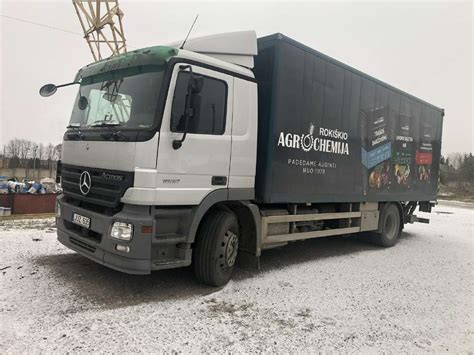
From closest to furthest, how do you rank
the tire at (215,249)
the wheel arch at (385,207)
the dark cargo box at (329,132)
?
the tire at (215,249), the dark cargo box at (329,132), the wheel arch at (385,207)

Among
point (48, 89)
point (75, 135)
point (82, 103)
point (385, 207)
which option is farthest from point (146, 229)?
point (385, 207)

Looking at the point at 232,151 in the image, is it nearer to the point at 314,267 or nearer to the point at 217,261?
the point at 217,261

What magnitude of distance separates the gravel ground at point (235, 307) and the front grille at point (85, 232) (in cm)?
60

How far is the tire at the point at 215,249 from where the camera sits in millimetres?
4742

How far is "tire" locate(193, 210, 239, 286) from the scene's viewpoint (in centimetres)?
474

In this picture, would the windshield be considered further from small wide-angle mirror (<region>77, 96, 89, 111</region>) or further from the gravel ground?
the gravel ground

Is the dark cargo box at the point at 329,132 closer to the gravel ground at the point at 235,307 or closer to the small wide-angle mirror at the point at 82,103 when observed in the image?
the gravel ground at the point at 235,307

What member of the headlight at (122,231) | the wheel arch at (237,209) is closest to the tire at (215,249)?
the wheel arch at (237,209)

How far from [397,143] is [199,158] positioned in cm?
597

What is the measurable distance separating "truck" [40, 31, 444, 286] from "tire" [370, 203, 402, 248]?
6.48ft

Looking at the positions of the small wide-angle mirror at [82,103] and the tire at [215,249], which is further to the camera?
the small wide-angle mirror at [82,103]

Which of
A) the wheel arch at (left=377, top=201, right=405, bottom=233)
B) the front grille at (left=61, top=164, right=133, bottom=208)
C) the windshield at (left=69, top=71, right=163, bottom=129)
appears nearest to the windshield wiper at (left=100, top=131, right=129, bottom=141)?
the windshield at (left=69, top=71, right=163, bottom=129)

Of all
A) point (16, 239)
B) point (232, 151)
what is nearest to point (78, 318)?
point (232, 151)

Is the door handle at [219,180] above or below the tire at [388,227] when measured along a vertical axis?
above
